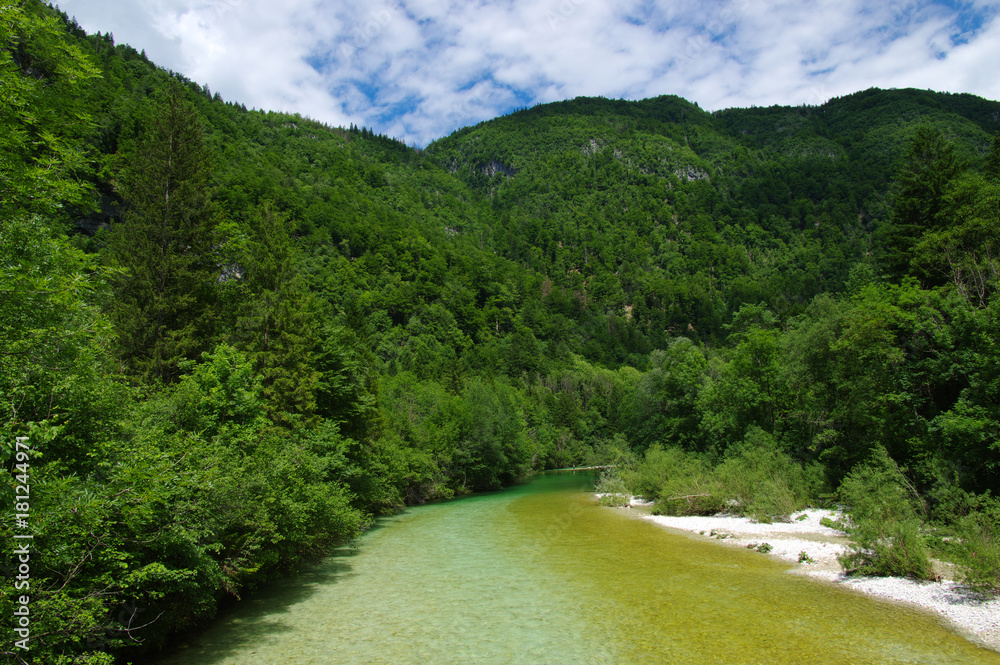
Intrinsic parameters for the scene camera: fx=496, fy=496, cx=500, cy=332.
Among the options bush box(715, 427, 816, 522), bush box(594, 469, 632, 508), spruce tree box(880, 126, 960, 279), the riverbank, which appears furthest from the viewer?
bush box(594, 469, 632, 508)

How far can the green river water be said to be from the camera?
388 inches

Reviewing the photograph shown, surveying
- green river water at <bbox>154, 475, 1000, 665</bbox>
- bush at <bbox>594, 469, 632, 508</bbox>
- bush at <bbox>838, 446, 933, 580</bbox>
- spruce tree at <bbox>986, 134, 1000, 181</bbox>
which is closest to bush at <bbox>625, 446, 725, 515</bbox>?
bush at <bbox>594, 469, 632, 508</bbox>

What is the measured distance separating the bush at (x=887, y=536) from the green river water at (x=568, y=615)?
168cm

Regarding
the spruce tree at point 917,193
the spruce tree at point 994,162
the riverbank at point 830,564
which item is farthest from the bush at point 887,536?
the spruce tree at point 994,162

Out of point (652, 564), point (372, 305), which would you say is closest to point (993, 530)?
point (652, 564)

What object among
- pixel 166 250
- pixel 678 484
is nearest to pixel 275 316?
pixel 166 250

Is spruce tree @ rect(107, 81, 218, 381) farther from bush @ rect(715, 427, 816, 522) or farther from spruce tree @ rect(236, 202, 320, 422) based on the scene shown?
bush @ rect(715, 427, 816, 522)

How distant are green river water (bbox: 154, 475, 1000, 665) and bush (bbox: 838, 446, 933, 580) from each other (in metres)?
1.68

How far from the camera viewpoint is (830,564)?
15.5 metres

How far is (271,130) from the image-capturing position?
495 feet

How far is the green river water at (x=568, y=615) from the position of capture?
9852 mm

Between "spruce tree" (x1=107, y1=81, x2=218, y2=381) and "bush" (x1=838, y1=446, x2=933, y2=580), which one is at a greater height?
"spruce tree" (x1=107, y1=81, x2=218, y2=381)

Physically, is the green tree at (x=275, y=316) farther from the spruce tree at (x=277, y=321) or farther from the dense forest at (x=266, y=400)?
the dense forest at (x=266, y=400)

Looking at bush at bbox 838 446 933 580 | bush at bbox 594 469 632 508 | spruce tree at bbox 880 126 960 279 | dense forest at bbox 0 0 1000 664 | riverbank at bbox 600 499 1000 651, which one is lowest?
bush at bbox 594 469 632 508
